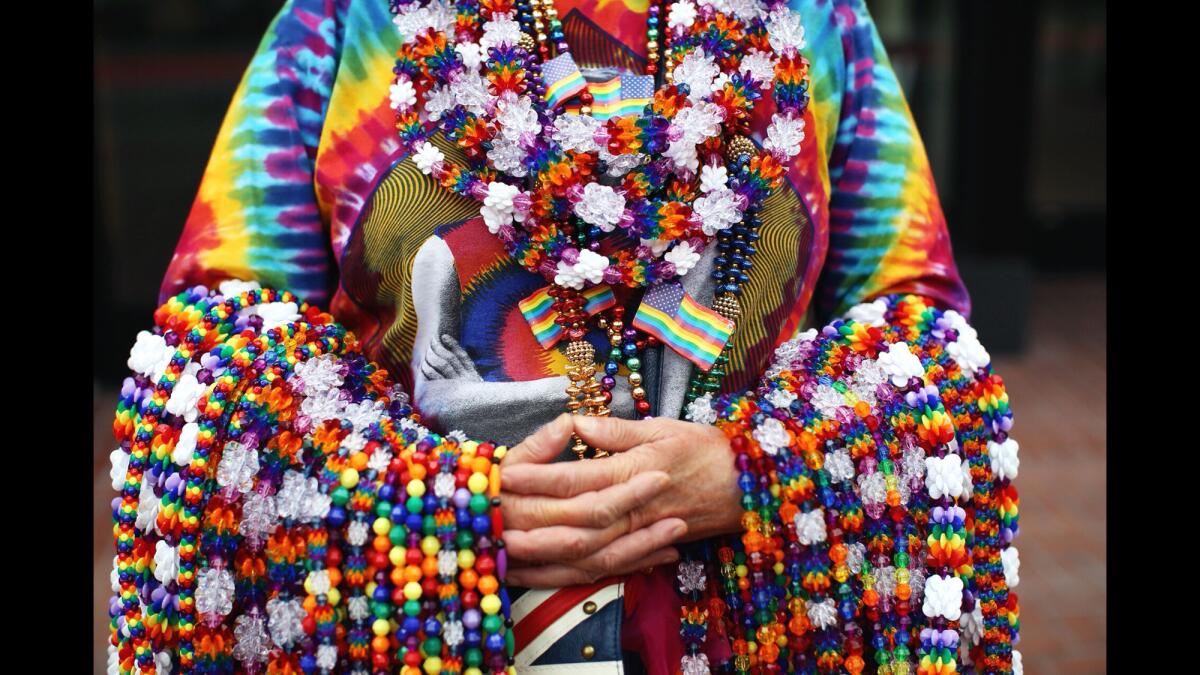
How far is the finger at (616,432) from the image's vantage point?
4.50 ft

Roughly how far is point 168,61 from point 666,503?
496 cm

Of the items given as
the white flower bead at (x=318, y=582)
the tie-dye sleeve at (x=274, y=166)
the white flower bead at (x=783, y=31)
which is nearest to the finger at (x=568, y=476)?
the white flower bead at (x=318, y=582)

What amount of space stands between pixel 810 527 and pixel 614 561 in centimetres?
24

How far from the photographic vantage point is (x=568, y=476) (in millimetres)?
1345

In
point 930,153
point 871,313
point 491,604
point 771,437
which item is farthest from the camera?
point 930,153

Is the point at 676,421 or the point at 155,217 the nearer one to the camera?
the point at 676,421

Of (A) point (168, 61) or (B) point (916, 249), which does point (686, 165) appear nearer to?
(B) point (916, 249)

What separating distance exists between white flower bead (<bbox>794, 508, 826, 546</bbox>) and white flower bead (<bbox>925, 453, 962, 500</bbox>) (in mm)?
171

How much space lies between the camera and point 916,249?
166 centimetres

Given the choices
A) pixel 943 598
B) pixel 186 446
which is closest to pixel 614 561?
pixel 943 598

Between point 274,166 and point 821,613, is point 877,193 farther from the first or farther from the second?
point 274,166

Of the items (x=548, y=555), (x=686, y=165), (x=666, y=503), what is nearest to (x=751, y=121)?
(x=686, y=165)

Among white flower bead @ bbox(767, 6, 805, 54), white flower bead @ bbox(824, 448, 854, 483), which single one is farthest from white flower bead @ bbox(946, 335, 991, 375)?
white flower bead @ bbox(767, 6, 805, 54)

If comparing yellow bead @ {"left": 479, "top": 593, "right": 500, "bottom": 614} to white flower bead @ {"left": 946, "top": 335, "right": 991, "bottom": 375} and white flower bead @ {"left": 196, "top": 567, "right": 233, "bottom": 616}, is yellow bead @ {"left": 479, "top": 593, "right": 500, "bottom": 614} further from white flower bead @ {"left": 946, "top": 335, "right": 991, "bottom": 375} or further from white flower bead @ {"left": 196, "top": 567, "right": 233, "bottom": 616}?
white flower bead @ {"left": 946, "top": 335, "right": 991, "bottom": 375}
